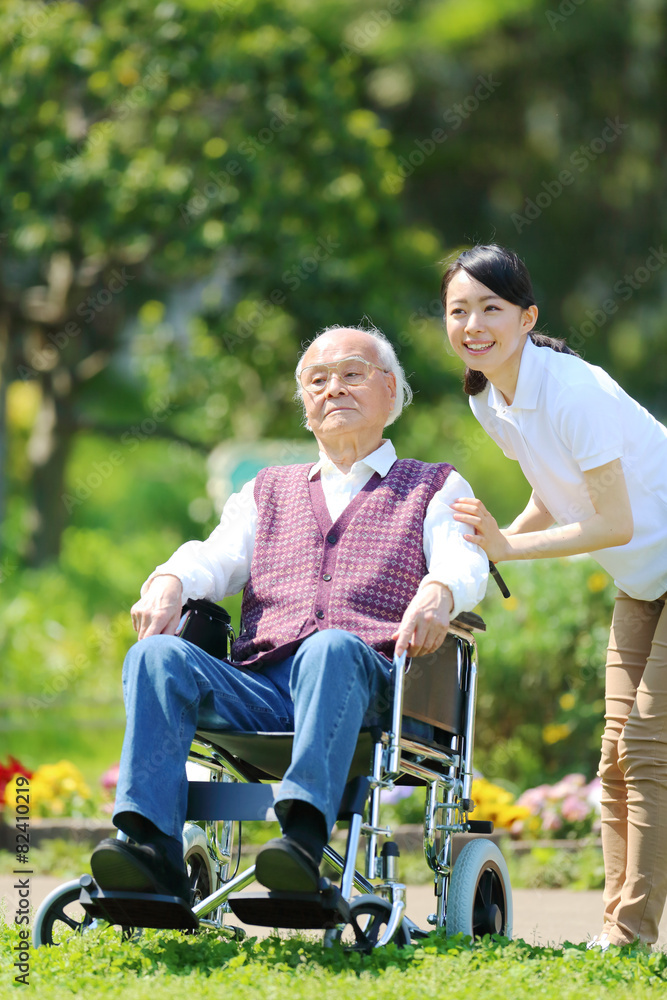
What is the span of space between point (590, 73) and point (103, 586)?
979 cm

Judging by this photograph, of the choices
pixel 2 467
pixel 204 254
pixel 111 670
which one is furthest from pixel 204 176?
pixel 111 670

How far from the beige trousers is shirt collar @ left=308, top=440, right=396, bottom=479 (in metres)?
0.70

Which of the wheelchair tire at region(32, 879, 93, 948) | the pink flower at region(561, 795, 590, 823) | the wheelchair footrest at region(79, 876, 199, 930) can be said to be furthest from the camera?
the pink flower at region(561, 795, 590, 823)

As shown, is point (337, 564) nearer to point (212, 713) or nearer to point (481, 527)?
point (481, 527)

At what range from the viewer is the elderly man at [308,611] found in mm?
2428

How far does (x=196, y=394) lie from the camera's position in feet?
38.6

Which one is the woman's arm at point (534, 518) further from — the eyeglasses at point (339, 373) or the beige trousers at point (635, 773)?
the eyeglasses at point (339, 373)

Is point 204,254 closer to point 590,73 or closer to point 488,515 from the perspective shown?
point 488,515

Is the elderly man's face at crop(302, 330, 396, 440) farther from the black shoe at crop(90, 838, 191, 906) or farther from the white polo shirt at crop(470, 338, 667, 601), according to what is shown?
the black shoe at crop(90, 838, 191, 906)

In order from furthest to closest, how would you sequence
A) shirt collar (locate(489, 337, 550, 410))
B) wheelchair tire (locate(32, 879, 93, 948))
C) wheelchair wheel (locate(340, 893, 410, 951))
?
shirt collar (locate(489, 337, 550, 410))
wheelchair tire (locate(32, 879, 93, 948))
wheelchair wheel (locate(340, 893, 410, 951))

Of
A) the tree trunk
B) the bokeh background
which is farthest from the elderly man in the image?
the tree trunk

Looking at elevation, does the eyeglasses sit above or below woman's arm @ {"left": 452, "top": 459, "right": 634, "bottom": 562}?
above

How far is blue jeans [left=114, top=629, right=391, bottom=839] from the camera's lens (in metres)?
2.43

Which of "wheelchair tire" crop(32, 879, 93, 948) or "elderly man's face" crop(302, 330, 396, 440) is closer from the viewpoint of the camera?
"wheelchair tire" crop(32, 879, 93, 948)
